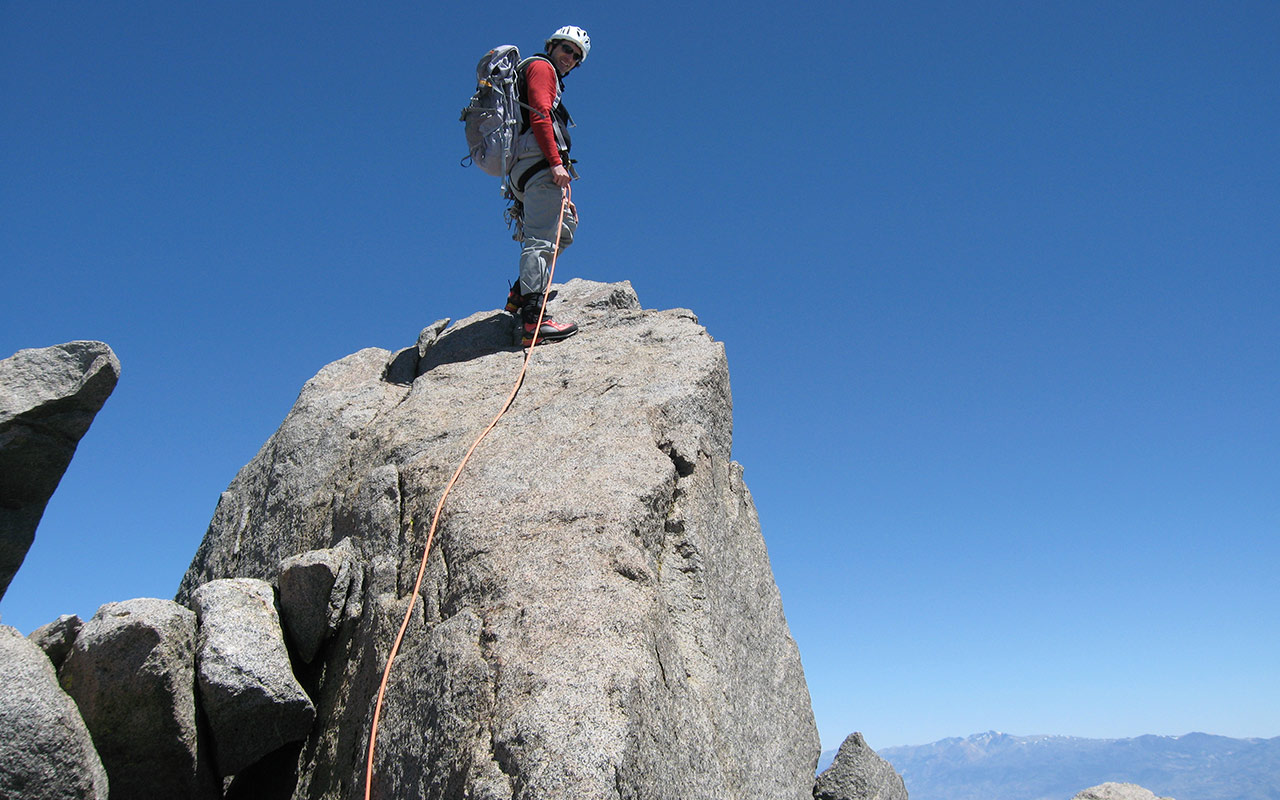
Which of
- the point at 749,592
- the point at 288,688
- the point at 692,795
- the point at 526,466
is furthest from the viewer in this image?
the point at 749,592

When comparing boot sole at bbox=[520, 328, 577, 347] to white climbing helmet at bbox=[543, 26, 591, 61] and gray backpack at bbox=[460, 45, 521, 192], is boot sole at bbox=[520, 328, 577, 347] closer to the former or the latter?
gray backpack at bbox=[460, 45, 521, 192]

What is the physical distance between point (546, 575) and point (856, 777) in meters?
5.76

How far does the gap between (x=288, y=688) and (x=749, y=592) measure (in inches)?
158

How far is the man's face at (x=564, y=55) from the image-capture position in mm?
11180

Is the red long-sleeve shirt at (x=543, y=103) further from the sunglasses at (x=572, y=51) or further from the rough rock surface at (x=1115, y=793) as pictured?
the rough rock surface at (x=1115, y=793)

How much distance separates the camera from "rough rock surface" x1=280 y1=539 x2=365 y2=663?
6297mm

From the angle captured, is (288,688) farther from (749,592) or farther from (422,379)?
(422,379)

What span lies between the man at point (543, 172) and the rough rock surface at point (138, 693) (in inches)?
231

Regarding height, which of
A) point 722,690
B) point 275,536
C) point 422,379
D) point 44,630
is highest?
point 422,379

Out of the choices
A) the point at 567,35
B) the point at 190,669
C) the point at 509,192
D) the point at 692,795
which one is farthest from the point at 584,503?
the point at 567,35

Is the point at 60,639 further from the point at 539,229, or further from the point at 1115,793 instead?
the point at 1115,793

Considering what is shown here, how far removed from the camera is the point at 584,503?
6.15 metres

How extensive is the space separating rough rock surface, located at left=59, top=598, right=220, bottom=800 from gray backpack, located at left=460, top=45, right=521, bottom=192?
24.1 feet

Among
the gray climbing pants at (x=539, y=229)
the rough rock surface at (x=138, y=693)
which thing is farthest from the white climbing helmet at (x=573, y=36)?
the rough rock surface at (x=138, y=693)
